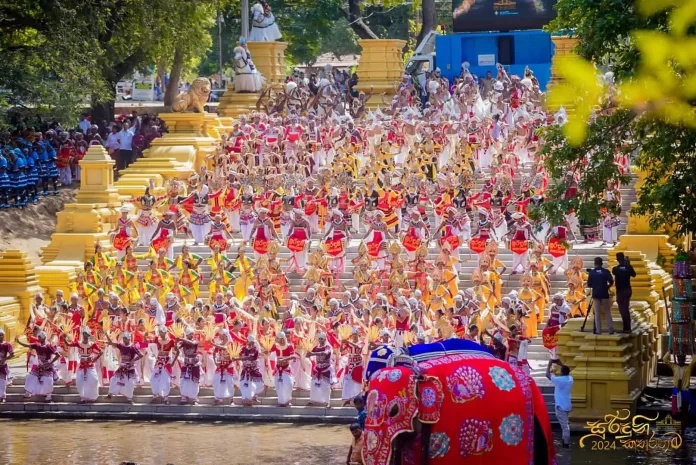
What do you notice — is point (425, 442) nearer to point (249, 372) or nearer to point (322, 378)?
point (322, 378)

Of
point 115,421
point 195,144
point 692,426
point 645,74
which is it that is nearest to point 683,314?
point 692,426

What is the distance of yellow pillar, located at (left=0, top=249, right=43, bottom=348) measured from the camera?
27.2 meters

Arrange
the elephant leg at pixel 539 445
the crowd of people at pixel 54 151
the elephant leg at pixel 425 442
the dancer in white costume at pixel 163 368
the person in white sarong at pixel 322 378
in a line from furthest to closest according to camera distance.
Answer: the crowd of people at pixel 54 151
the dancer in white costume at pixel 163 368
the person in white sarong at pixel 322 378
the elephant leg at pixel 539 445
the elephant leg at pixel 425 442

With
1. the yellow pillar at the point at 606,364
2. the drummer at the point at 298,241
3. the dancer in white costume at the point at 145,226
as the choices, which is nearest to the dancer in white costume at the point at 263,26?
the dancer in white costume at the point at 145,226

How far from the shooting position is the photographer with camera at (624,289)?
22438mm

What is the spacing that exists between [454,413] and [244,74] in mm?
25603

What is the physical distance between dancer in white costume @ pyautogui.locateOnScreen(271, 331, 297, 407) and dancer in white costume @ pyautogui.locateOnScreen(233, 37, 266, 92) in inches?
677

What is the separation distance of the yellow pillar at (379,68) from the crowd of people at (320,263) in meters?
5.31

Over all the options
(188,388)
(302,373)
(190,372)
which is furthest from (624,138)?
(188,388)

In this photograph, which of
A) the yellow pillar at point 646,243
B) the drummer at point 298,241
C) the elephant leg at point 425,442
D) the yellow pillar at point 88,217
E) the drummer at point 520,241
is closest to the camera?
the elephant leg at point 425,442

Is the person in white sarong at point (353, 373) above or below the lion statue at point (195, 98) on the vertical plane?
below

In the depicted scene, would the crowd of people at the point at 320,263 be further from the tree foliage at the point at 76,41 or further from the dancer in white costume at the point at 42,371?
the tree foliage at the point at 76,41

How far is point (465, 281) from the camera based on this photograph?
2711cm

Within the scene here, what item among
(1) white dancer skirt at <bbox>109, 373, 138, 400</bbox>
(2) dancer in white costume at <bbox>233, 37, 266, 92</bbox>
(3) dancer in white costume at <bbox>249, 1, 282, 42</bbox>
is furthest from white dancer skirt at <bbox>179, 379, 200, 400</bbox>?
(3) dancer in white costume at <bbox>249, 1, 282, 42</bbox>
